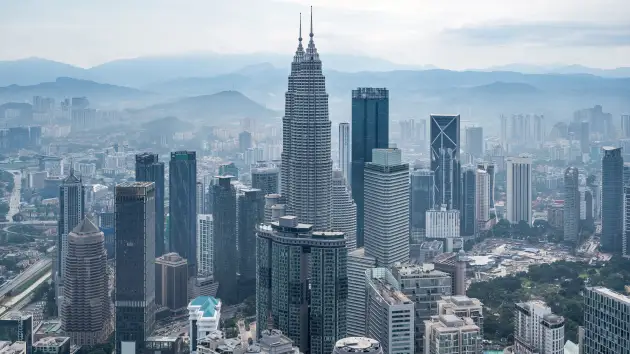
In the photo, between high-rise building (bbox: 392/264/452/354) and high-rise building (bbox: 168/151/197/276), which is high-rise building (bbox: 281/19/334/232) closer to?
high-rise building (bbox: 168/151/197/276)

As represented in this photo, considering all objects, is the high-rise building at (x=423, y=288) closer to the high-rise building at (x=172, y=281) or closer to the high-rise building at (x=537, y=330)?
the high-rise building at (x=537, y=330)

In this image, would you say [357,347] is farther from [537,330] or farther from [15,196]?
[15,196]

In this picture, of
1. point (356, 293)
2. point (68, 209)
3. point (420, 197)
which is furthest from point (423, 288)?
point (420, 197)

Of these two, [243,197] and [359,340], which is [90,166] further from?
[359,340]

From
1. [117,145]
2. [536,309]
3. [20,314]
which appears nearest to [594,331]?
[536,309]

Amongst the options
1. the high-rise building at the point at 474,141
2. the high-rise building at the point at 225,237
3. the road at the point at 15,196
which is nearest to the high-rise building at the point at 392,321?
the high-rise building at the point at 225,237

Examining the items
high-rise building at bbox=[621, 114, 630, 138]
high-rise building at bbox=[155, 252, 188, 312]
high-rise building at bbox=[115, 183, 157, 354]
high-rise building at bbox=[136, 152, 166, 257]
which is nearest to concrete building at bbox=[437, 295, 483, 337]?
high-rise building at bbox=[115, 183, 157, 354]

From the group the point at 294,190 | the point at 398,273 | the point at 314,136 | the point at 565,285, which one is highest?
the point at 314,136
